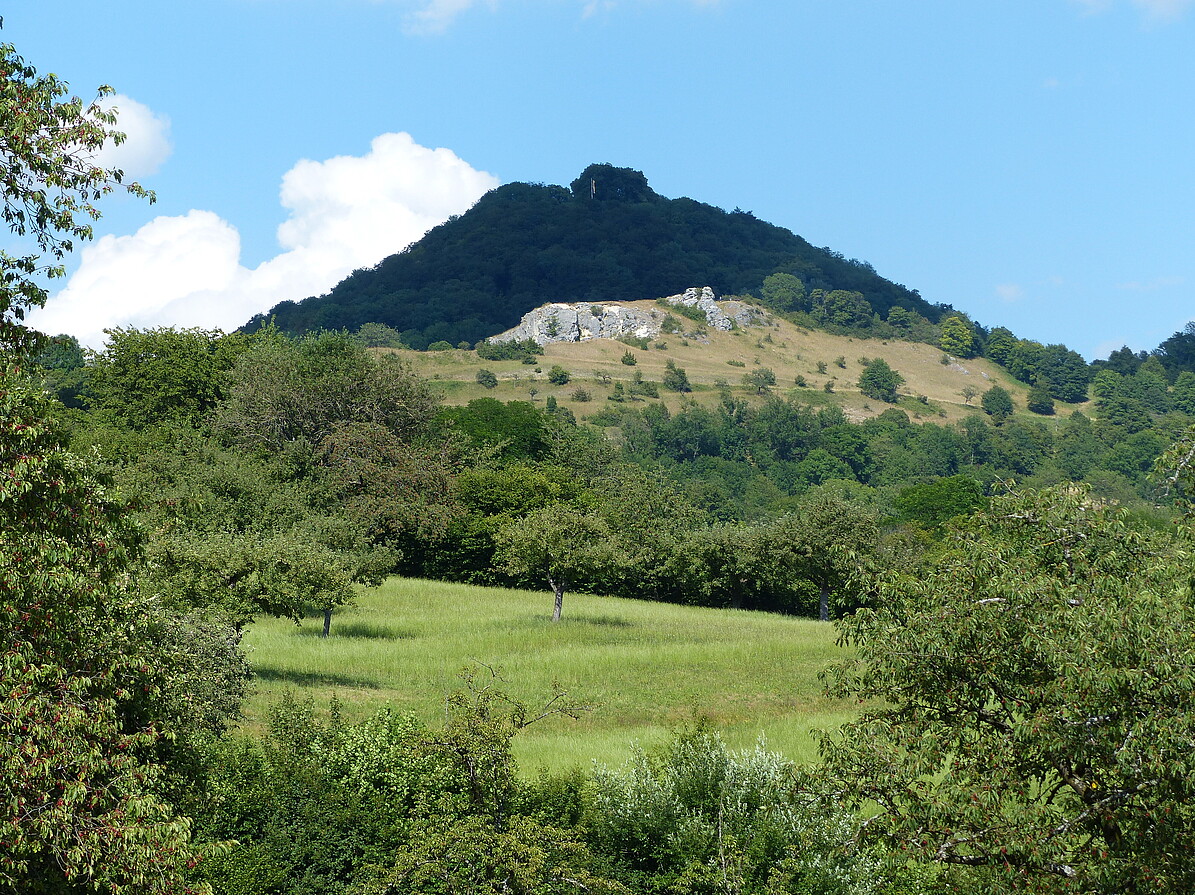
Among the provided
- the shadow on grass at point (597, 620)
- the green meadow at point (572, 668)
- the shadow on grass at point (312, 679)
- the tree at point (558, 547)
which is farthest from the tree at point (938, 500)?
the shadow on grass at point (312, 679)

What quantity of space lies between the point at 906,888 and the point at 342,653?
76.7 ft

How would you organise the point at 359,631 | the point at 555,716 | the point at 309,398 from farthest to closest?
the point at 309,398, the point at 359,631, the point at 555,716

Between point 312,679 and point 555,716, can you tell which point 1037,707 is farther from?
point 312,679

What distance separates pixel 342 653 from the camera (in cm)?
3397

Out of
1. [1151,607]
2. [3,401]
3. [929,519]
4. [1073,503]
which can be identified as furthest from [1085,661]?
[929,519]

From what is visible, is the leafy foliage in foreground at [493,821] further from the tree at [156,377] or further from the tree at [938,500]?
the tree at [938,500]

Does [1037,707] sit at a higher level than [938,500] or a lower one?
lower

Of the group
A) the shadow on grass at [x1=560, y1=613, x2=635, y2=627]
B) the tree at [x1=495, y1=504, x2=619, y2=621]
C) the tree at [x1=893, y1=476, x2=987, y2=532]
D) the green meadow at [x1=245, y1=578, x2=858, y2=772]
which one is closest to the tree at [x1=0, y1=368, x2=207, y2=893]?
the green meadow at [x1=245, y1=578, x2=858, y2=772]

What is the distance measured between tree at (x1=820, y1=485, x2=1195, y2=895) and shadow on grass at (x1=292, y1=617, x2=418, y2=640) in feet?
94.4

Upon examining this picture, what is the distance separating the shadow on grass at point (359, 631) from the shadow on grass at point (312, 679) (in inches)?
235

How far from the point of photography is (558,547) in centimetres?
Answer: 4512

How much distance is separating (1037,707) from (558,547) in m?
35.5

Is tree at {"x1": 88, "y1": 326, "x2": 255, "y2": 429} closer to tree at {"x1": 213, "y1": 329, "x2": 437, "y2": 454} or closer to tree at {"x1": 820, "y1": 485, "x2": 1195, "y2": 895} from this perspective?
tree at {"x1": 213, "y1": 329, "x2": 437, "y2": 454}

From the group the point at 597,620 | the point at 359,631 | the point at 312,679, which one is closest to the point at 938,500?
the point at 597,620
